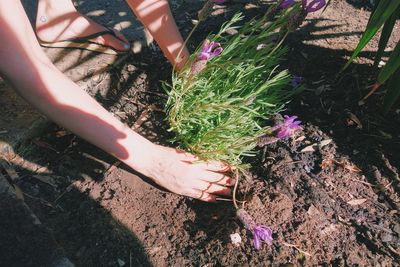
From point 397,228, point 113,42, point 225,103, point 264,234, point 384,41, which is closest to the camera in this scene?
point 264,234

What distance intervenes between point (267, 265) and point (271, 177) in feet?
1.28

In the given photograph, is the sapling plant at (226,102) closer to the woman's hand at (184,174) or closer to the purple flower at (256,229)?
the woman's hand at (184,174)

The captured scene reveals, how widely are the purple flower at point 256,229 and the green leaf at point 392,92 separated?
2.68 ft

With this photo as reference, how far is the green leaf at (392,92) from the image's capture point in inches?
65.8

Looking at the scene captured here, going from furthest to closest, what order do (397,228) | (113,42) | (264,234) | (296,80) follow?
(113,42)
(296,80)
(397,228)
(264,234)

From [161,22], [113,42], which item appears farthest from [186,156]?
[113,42]

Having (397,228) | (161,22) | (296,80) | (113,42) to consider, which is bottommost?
(397,228)

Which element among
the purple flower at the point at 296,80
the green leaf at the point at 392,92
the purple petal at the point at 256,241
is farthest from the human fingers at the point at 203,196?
the green leaf at the point at 392,92

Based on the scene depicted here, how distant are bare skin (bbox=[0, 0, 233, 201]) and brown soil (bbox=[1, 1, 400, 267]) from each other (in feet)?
0.33

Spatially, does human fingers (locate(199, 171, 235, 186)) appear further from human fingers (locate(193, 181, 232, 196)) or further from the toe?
the toe

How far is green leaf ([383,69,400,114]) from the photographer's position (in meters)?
1.67

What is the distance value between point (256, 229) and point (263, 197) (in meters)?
0.22

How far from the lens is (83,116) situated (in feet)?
4.68

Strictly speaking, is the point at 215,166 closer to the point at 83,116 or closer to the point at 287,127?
the point at 287,127
